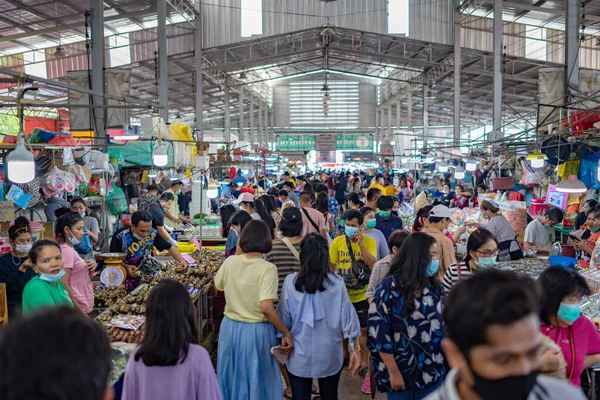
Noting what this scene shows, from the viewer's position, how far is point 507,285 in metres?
1.33

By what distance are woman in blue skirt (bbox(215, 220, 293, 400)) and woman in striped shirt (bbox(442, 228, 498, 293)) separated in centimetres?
115

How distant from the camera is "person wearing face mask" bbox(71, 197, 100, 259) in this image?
680cm

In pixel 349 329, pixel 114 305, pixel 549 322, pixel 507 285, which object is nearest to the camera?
pixel 507 285

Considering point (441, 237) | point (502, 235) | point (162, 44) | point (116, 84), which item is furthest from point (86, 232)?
point (162, 44)

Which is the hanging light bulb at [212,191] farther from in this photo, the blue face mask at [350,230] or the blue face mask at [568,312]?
the blue face mask at [568,312]

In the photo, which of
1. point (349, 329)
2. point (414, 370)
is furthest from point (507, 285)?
point (349, 329)

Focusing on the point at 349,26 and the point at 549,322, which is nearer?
the point at 549,322

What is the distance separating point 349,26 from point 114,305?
15.9 m

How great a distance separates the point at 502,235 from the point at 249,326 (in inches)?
161

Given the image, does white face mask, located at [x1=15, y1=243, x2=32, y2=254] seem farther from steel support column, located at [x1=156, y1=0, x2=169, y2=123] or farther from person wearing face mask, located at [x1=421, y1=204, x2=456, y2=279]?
steel support column, located at [x1=156, y1=0, x2=169, y2=123]

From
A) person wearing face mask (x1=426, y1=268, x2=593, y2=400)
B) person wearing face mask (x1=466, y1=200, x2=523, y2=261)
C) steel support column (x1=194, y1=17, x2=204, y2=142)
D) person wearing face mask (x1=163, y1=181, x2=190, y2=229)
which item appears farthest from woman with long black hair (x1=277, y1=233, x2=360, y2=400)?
steel support column (x1=194, y1=17, x2=204, y2=142)

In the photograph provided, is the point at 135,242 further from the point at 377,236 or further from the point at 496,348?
the point at 496,348

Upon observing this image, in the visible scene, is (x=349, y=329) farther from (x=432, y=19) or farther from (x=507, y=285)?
(x=432, y=19)

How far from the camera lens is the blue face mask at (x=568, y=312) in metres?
2.48
